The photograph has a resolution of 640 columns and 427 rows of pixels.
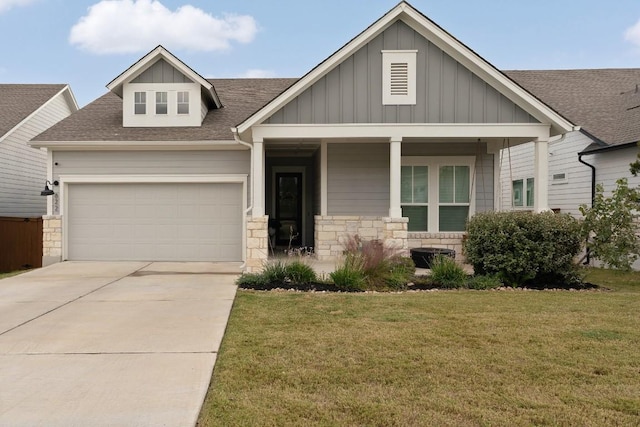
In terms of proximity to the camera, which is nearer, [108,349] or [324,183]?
[108,349]

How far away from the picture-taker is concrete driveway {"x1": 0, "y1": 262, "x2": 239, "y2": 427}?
3658mm

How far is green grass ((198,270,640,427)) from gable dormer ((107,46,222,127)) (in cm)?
774

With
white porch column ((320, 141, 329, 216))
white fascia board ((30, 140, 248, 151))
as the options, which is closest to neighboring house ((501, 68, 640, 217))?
white porch column ((320, 141, 329, 216))

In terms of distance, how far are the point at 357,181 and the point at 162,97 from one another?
599cm

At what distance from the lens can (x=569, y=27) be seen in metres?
17.4

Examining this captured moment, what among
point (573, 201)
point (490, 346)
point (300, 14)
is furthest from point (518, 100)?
point (300, 14)

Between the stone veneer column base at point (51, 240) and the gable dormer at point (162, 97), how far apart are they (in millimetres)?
3204

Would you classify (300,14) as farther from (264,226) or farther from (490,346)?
(490,346)

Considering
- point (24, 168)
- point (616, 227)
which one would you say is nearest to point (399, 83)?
point (616, 227)

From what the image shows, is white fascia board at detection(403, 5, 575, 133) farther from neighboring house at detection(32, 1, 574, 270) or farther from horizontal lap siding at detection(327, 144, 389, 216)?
horizontal lap siding at detection(327, 144, 389, 216)

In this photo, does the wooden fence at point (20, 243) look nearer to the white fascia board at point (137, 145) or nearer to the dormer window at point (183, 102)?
the white fascia board at point (137, 145)

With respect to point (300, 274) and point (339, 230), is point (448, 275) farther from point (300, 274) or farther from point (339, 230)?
point (339, 230)

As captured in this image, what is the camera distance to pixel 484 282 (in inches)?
358

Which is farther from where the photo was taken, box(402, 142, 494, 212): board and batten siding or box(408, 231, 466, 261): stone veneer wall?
box(402, 142, 494, 212): board and batten siding
